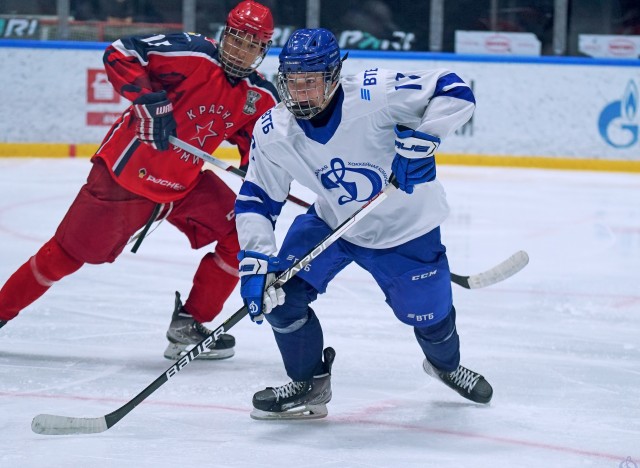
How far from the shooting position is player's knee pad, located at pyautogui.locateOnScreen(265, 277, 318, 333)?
2.55m

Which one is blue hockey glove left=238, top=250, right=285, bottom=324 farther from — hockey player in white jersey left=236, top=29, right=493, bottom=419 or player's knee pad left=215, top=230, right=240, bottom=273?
player's knee pad left=215, top=230, right=240, bottom=273

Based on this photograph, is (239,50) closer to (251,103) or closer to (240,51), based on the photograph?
(240,51)

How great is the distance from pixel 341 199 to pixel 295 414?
54 cm

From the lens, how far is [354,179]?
99.7 inches

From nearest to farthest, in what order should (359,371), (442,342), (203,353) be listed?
(442,342) < (359,371) < (203,353)

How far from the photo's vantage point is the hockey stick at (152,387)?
239 cm

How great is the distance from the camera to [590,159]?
24.3ft

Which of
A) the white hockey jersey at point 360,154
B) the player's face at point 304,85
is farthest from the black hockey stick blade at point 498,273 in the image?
the player's face at point 304,85

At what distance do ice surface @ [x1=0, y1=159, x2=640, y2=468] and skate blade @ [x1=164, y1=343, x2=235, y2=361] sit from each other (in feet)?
0.11

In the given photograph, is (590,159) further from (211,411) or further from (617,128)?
(211,411)

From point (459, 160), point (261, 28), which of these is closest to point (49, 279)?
point (261, 28)

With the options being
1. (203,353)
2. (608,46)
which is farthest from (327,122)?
(608,46)

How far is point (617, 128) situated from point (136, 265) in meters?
4.20

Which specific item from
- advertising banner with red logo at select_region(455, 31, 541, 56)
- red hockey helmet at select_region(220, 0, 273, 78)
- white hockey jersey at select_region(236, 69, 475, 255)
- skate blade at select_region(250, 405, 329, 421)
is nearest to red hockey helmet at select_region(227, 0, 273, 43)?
red hockey helmet at select_region(220, 0, 273, 78)
